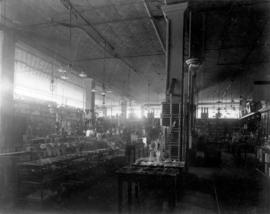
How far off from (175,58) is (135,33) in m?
2.84

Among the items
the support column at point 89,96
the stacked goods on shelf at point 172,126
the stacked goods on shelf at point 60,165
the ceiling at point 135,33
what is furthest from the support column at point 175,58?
the support column at point 89,96

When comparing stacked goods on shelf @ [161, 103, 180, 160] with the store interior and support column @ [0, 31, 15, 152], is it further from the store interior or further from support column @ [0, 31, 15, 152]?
support column @ [0, 31, 15, 152]

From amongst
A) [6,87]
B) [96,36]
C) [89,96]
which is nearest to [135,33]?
[96,36]

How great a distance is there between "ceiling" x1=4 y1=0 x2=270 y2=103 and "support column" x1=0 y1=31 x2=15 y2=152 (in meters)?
0.62

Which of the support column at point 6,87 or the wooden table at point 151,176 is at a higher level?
the support column at point 6,87

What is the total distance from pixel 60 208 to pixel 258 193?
4616 millimetres

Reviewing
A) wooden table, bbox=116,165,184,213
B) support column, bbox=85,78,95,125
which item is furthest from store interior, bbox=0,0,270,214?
support column, bbox=85,78,95,125

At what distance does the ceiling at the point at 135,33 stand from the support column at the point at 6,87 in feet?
2.04

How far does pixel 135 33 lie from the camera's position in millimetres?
7941

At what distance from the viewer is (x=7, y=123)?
735 centimetres

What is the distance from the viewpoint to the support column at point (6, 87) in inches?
287

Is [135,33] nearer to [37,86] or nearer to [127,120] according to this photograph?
[127,120]

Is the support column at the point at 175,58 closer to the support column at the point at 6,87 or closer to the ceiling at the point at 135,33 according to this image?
the ceiling at the point at 135,33

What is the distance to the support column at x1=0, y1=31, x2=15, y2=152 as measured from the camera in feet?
24.0
